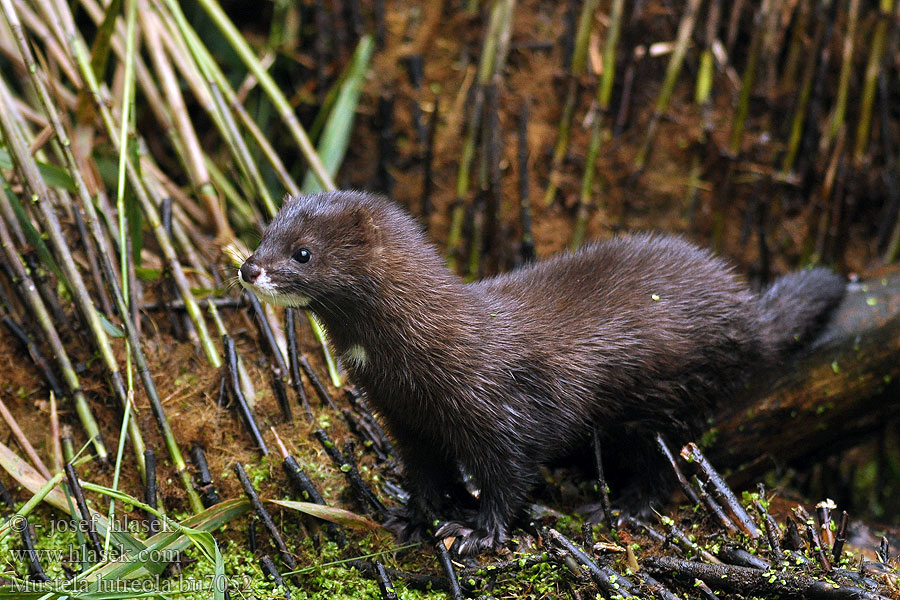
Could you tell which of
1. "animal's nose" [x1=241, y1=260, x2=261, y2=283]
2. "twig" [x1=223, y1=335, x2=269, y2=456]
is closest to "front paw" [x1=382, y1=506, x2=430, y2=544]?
"twig" [x1=223, y1=335, x2=269, y2=456]

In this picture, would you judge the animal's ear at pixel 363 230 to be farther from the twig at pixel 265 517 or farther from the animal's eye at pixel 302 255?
the twig at pixel 265 517

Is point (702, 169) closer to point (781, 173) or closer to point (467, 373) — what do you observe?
point (781, 173)

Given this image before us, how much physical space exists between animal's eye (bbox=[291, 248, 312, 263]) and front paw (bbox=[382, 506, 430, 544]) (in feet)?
3.94

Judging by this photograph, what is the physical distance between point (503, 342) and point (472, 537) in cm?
81

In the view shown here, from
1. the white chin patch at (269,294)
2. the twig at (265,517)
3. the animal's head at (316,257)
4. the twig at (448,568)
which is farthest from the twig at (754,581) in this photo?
the white chin patch at (269,294)

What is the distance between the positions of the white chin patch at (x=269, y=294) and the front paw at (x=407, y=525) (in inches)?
41.1

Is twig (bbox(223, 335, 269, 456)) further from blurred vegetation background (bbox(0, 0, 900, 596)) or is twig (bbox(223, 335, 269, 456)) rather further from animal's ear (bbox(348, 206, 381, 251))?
animal's ear (bbox(348, 206, 381, 251))

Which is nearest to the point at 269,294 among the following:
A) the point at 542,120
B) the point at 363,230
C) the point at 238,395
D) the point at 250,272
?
the point at 250,272

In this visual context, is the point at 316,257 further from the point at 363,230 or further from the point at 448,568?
the point at 448,568

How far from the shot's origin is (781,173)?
19.3 feet

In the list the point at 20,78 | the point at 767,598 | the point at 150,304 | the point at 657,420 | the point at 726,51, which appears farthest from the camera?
the point at 726,51

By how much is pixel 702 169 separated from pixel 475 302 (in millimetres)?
3149

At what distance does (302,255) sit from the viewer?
3270mm

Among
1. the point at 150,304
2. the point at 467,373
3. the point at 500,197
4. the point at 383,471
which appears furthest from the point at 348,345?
the point at 500,197
